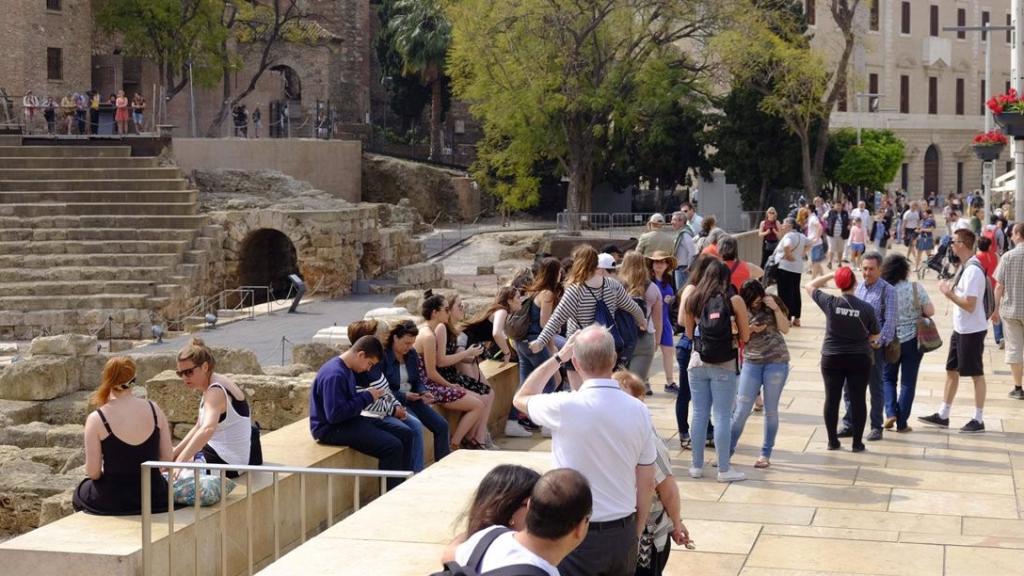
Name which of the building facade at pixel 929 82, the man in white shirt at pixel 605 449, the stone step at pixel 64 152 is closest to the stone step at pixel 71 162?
the stone step at pixel 64 152

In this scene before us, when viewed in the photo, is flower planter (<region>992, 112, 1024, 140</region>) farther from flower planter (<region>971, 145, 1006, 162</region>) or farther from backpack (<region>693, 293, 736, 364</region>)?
backpack (<region>693, 293, 736, 364</region>)

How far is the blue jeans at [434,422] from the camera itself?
10.7 meters

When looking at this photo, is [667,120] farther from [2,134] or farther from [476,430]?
[476,430]

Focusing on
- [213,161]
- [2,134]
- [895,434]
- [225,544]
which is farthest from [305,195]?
[225,544]

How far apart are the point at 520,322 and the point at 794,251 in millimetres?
7735

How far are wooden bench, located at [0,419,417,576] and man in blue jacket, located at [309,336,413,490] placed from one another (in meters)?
0.11

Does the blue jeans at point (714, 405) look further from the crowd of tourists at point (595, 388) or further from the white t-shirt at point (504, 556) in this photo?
the white t-shirt at point (504, 556)

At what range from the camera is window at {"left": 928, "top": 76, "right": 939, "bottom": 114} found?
74250 mm

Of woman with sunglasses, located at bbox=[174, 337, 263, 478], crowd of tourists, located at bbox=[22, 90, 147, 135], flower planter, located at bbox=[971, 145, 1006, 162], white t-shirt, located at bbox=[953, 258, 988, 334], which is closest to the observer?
woman with sunglasses, located at bbox=[174, 337, 263, 478]

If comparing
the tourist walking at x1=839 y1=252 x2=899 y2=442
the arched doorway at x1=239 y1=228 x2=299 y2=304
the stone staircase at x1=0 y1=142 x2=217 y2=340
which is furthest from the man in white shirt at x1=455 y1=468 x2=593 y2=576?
the arched doorway at x1=239 y1=228 x2=299 y2=304

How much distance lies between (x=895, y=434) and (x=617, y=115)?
33454mm

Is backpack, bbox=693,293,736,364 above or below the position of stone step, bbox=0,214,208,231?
below

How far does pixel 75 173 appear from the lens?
35219mm

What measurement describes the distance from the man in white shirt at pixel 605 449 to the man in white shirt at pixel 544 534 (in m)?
1.27
